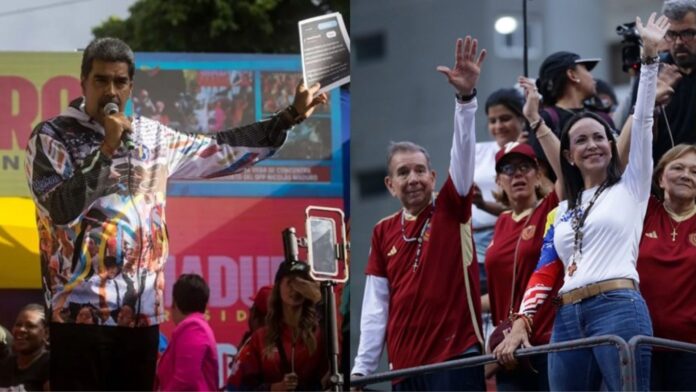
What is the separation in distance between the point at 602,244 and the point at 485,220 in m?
0.68

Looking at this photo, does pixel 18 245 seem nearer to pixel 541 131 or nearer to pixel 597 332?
pixel 541 131

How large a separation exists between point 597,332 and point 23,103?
2.21 meters

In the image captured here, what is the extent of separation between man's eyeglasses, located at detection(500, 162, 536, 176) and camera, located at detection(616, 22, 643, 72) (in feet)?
1.68

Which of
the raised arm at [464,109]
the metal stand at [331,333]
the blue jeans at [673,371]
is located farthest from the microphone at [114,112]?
the blue jeans at [673,371]

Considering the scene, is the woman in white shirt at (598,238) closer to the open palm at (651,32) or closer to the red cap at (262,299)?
the open palm at (651,32)

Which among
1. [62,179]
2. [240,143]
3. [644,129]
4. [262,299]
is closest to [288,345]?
[262,299]

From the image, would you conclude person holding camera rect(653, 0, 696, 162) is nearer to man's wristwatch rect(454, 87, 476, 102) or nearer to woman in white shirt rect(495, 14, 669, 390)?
woman in white shirt rect(495, 14, 669, 390)

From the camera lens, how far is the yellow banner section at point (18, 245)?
5801 millimetres

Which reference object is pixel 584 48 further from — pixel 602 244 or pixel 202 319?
pixel 202 319

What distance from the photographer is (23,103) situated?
5859mm

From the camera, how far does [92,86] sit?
19.2ft

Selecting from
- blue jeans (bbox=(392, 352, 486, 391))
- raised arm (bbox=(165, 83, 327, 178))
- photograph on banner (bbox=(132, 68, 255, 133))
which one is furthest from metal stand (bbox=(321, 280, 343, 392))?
photograph on banner (bbox=(132, 68, 255, 133))

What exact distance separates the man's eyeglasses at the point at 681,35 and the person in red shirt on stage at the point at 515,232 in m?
0.66

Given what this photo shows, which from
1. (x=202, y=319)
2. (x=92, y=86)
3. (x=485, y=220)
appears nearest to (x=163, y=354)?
(x=202, y=319)
